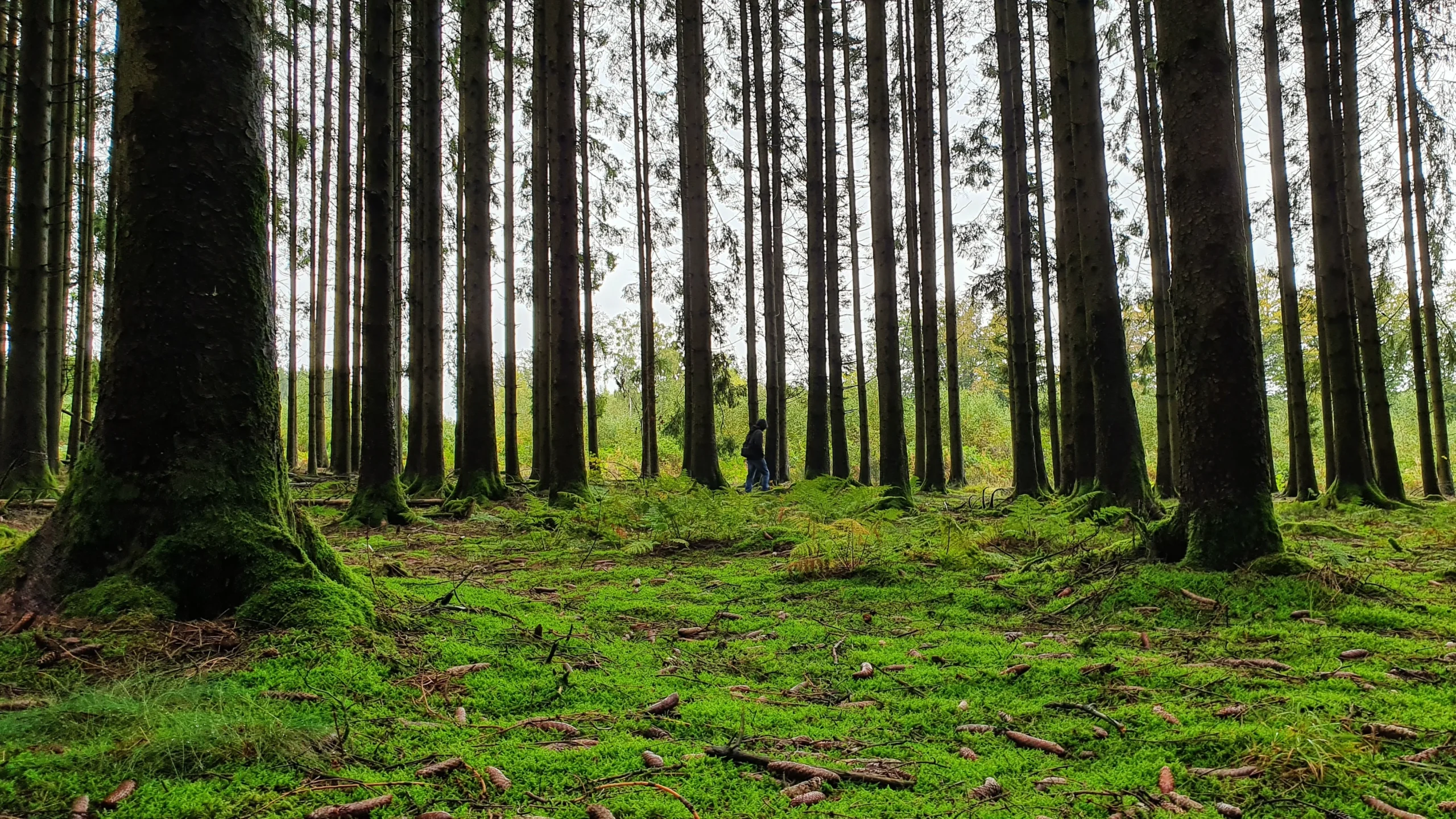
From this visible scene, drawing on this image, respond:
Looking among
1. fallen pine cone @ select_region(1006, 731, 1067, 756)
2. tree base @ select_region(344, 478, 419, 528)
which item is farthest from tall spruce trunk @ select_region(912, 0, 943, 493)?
fallen pine cone @ select_region(1006, 731, 1067, 756)

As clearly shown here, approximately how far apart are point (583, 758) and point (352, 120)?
20.3 meters

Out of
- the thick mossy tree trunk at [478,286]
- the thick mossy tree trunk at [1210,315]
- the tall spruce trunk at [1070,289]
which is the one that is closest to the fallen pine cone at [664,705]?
the thick mossy tree trunk at [1210,315]

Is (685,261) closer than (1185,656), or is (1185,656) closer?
(1185,656)

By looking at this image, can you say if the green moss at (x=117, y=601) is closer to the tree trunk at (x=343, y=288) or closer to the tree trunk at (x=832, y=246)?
the tree trunk at (x=832, y=246)

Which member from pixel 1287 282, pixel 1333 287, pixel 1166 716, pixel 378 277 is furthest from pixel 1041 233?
pixel 1166 716

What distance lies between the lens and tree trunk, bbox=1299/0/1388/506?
920 centimetres

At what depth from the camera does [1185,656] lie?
3.16 meters

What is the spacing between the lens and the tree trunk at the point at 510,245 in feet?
50.8

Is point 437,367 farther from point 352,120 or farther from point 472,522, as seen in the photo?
point 352,120

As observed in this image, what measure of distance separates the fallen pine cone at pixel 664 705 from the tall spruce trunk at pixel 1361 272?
36.2 ft

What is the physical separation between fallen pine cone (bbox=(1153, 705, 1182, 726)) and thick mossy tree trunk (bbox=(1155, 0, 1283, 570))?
2.19 metres

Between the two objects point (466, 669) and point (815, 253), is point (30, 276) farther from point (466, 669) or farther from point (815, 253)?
point (815, 253)

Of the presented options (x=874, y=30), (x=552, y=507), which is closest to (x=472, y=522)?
(x=552, y=507)

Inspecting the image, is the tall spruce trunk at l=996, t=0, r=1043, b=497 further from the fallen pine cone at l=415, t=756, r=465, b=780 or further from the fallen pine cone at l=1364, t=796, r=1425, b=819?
the fallen pine cone at l=415, t=756, r=465, b=780
